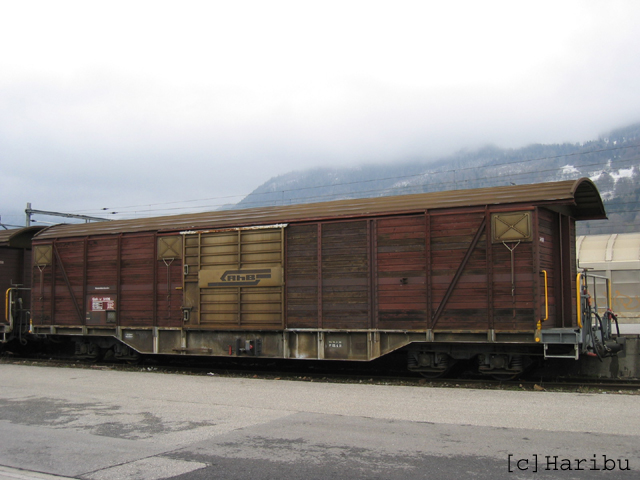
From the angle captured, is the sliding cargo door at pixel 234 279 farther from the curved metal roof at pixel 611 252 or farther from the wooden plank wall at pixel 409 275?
the curved metal roof at pixel 611 252

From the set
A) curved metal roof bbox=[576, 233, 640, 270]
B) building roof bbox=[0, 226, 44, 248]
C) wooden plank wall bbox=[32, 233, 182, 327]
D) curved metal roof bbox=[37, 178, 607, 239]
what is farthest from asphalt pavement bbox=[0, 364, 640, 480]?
curved metal roof bbox=[576, 233, 640, 270]

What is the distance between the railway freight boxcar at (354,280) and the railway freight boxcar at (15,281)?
372cm

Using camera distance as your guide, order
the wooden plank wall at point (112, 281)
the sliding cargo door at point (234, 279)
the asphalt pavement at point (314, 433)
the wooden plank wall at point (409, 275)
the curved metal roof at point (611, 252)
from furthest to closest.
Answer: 1. the curved metal roof at point (611, 252)
2. the wooden plank wall at point (112, 281)
3. the sliding cargo door at point (234, 279)
4. the wooden plank wall at point (409, 275)
5. the asphalt pavement at point (314, 433)

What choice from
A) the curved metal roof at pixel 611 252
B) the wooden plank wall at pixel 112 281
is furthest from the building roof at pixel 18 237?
the curved metal roof at pixel 611 252

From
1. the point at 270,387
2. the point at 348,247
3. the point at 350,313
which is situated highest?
the point at 348,247

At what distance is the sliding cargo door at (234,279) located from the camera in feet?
43.6

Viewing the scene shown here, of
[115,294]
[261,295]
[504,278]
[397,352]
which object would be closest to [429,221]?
[504,278]

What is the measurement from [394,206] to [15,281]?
1333 cm

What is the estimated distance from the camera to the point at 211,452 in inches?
255

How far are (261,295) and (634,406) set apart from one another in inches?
300

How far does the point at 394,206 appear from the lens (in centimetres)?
1232

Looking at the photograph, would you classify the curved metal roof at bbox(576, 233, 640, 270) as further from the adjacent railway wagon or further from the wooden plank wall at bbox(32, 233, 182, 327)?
the wooden plank wall at bbox(32, 233, 182, 327)

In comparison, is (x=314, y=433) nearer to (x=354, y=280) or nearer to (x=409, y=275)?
(x=409, y=275)

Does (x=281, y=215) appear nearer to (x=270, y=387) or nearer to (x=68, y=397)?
(x=270, y=387)
